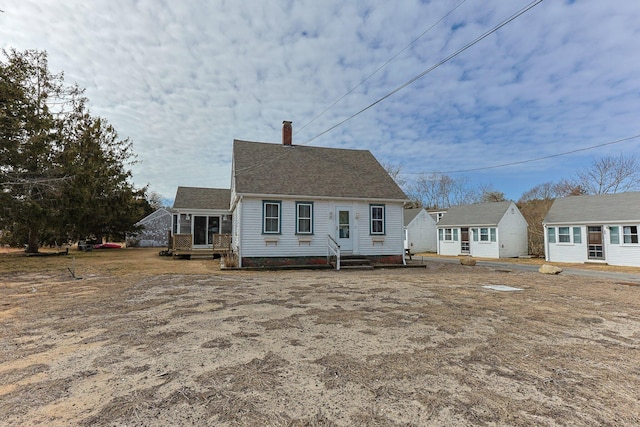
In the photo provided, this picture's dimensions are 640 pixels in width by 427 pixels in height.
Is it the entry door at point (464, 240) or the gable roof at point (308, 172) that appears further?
the entry door at point (464, 240)

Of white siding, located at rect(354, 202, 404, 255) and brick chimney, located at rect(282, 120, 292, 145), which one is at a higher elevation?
brick chimney, located at rect(282, 120, 292, 145)

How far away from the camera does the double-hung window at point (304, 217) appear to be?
14.9 m

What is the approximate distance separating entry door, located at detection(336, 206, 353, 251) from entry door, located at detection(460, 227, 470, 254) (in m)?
17.7

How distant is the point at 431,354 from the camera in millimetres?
4309

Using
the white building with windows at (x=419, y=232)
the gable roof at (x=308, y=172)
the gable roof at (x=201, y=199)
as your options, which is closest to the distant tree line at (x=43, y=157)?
the gable roof at (x=201, y=199)

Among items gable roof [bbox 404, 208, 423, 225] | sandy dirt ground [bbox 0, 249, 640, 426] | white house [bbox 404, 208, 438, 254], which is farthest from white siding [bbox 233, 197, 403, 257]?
gable roof [bbox 404, 208, 423, 225]

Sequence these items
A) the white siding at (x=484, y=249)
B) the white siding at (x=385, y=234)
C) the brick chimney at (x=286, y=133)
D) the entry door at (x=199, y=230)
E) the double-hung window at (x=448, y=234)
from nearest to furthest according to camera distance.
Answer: the white siding at (x=385, y=234)
the brick chimney at (x=286, y=133)
the entry door at (x=199, y=230)
the white siding at (x=484, y=249)
the double-hung window at (x=448, y=234)

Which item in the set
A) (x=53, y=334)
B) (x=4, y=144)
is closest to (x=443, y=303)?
(x=53, y=334)

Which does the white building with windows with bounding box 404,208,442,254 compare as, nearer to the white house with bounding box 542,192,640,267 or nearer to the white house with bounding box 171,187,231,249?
the white house with bounding box 542,192,640,267

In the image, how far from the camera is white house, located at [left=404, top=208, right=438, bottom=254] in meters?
34.8

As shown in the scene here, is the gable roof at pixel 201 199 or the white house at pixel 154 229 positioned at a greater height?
the gable roof at pixel 201 199

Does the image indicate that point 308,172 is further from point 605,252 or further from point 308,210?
point 605,252

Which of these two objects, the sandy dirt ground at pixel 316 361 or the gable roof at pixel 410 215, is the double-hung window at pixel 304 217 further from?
the gable roof at pixel 410 215

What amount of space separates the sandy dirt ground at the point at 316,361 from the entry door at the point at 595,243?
16.3m
